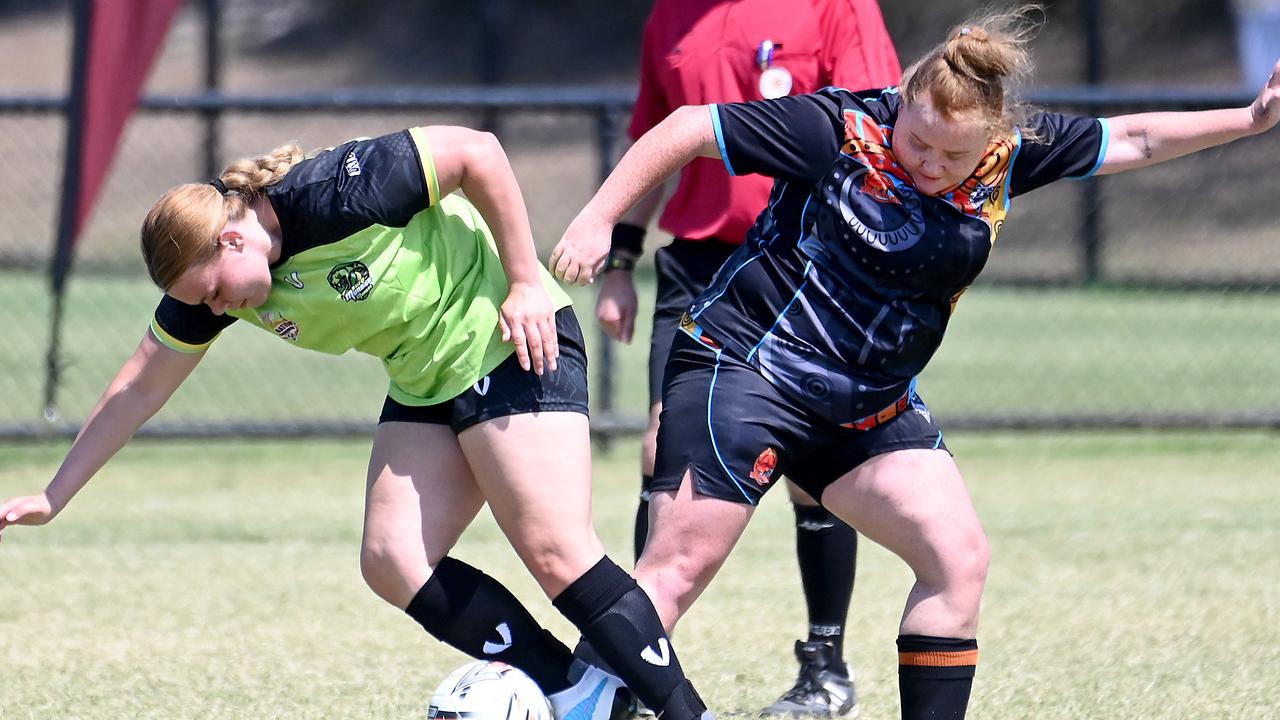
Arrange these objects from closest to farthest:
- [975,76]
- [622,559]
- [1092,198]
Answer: [975,76], [622,559], [1092,198]

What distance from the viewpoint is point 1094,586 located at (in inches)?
205

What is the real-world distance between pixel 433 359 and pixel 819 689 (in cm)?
131

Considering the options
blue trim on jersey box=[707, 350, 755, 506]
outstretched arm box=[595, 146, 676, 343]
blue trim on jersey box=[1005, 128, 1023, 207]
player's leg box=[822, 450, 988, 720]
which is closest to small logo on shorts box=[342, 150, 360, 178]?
blue trim on jersey box=[707, 350, 755, 506]

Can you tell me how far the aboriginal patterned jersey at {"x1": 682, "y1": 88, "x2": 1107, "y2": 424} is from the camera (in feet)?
10.2

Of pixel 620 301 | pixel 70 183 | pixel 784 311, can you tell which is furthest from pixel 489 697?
pixel 70 183

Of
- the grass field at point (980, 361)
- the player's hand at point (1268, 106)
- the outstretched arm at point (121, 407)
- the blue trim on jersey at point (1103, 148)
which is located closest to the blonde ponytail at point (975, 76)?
the blue trim on jersey at point (1103, 148)

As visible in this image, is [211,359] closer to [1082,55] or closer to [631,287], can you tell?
[631,287]

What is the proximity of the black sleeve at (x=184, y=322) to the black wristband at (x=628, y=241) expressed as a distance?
1.27m

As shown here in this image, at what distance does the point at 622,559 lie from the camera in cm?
565

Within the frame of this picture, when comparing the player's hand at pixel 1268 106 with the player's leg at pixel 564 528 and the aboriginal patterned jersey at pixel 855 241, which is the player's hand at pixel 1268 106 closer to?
the aboriginal patterned jersey at pixel 855 241

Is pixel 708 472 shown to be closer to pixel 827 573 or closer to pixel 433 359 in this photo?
pixel 433 359

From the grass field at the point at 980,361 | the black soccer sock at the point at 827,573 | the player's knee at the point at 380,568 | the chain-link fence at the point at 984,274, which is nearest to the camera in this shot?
the player's knee at the point at 380,568

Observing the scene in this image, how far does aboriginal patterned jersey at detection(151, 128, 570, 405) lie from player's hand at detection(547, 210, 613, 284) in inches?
13.3

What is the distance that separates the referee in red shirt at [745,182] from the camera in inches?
156
